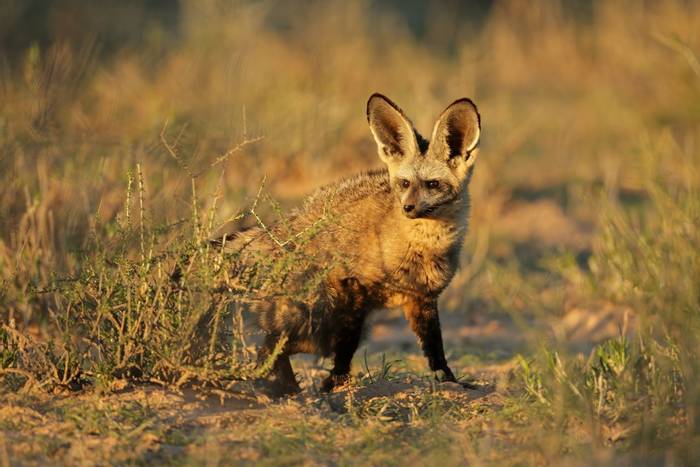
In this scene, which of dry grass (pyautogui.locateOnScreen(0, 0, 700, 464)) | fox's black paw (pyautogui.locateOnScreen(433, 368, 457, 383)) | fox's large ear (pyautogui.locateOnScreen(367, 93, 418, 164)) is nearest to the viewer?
dry grass (pyautogui.locateOnScreen(0, 0, 700, 464))

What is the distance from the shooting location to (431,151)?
213 inches

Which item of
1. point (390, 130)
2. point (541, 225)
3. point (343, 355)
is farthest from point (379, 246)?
point (541, 225)

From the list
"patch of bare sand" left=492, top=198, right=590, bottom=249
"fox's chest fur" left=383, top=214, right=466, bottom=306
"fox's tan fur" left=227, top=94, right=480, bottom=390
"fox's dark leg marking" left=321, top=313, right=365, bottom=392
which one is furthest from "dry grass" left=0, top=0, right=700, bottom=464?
"fox's chest fur" left=383, top=214, right=466, bottom=306

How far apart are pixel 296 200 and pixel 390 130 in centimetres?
404

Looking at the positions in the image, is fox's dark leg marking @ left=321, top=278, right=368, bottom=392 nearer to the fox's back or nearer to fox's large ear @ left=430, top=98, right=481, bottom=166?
the fox's back

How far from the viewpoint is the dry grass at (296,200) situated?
13.4 feet

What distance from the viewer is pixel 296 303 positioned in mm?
5039

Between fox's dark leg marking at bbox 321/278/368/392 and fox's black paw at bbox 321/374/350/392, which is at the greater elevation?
fox's dark leg marking at bbox 321/278/368/392

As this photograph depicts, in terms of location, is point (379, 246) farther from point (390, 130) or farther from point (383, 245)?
point (390, 130)

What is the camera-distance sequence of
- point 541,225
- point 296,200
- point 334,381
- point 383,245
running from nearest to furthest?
point 334,381
point 383,245
point 296,200
point 541,225

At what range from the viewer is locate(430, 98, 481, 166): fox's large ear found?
5.25 metres

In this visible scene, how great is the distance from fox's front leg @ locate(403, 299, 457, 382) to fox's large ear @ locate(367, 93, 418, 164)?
2.88 feet

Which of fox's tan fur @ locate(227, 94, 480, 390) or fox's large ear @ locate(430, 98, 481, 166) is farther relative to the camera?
fox's large ear @ locate(430, 98, 481, 166)

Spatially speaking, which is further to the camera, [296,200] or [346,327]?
[296,200]
